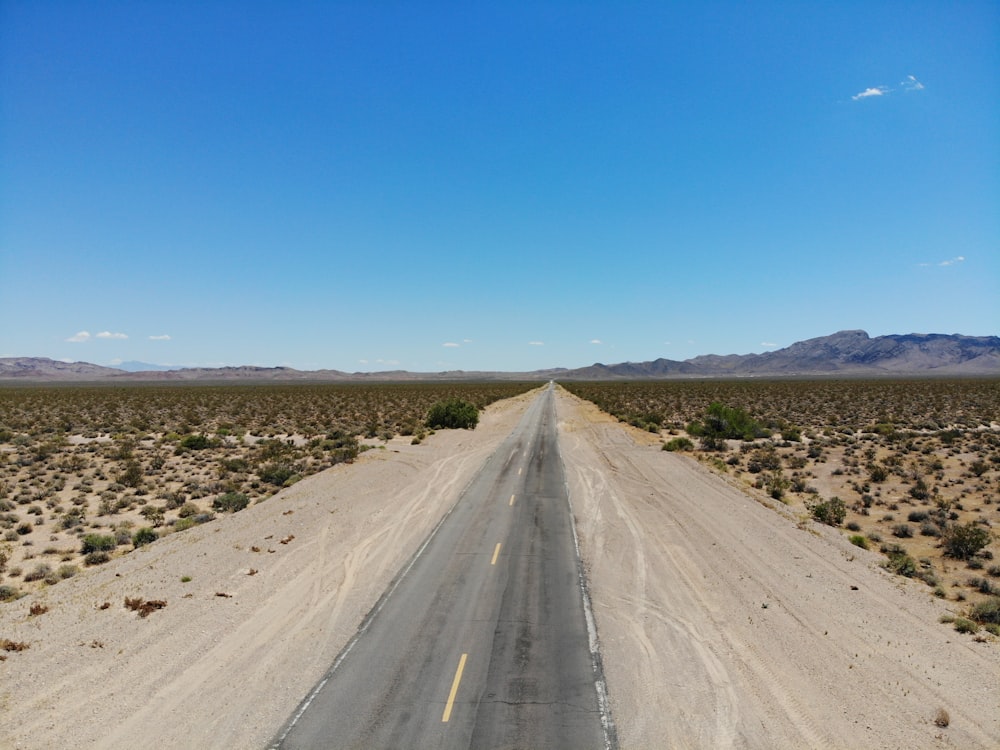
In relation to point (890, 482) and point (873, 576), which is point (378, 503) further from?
point (890, 482)

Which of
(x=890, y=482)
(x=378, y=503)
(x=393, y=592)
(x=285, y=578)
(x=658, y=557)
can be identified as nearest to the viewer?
(x=393, y=592)

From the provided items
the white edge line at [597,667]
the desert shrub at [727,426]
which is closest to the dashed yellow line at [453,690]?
the white edge line at [597,667]

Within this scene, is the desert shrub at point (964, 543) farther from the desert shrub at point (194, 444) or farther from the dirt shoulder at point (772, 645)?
the desert shrub at point (194, 444)

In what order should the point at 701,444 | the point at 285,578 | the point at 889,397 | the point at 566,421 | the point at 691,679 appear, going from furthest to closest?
the point at 889,397 → the point at 566,421 → the point at 701,444 → the point at 285,578 → the point at 691,679

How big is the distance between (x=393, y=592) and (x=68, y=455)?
1176 inches

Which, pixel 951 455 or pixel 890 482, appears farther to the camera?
pixel 951 455

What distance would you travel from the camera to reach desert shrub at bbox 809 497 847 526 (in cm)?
2045

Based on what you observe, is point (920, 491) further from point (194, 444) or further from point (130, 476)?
point (194, 444)

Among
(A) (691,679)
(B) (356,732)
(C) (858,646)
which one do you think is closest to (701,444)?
(C) (858,646)

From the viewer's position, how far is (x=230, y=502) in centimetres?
2233

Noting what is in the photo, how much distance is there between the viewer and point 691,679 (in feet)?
32.6

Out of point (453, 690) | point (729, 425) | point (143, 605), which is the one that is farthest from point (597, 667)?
point (729, 425)

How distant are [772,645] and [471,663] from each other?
6.15 metres

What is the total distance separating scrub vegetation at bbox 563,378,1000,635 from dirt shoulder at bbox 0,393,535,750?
1423 cm
